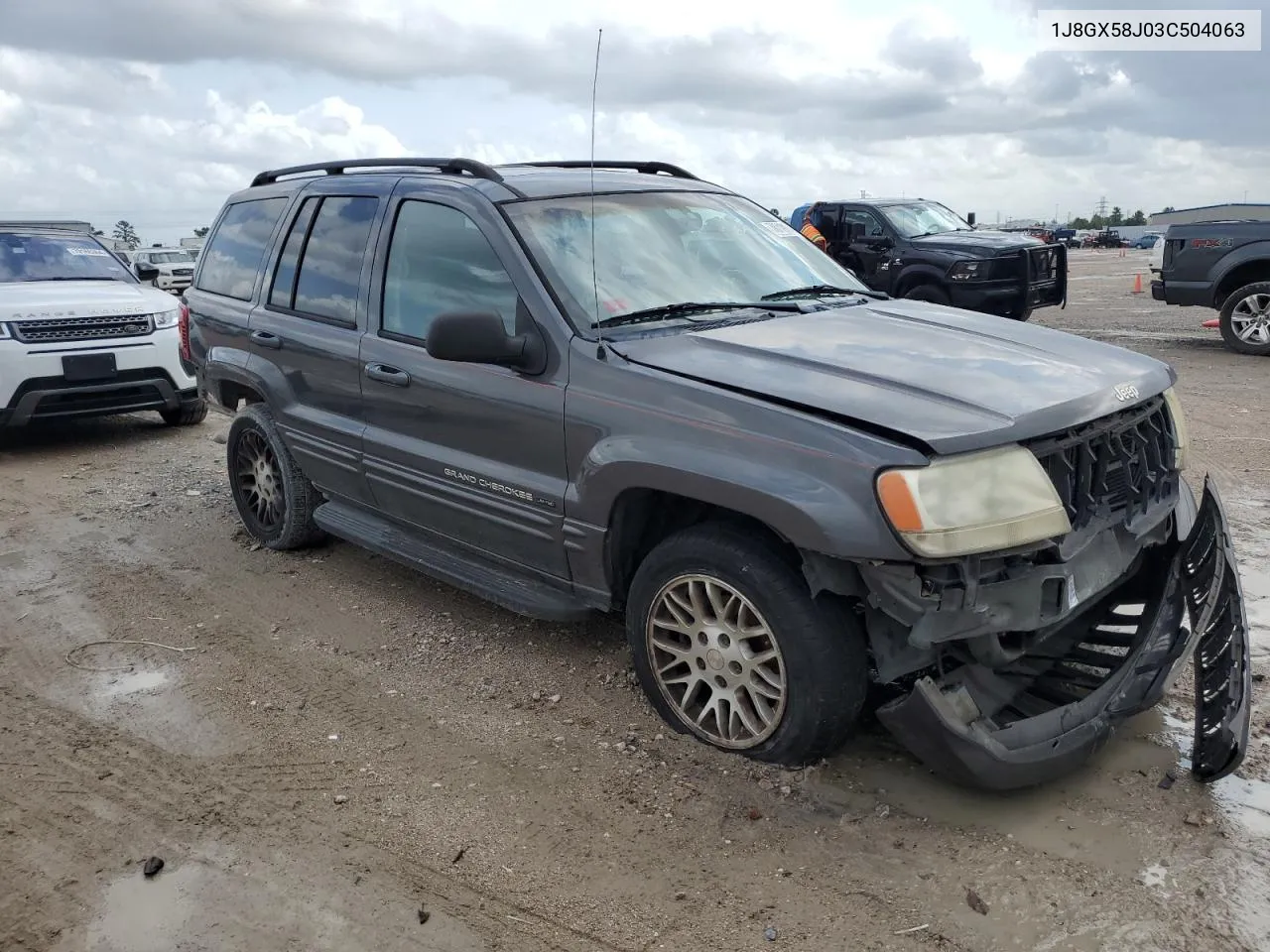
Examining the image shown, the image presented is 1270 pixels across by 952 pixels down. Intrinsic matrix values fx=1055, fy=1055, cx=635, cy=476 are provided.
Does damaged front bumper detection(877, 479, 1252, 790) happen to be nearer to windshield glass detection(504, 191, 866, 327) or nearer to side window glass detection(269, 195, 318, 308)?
windshield glass detection(504, 191, 866, 327)

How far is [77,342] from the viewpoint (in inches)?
316

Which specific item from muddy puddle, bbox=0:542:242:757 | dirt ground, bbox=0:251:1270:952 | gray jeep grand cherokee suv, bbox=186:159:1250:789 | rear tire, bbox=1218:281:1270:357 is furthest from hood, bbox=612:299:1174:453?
rear tire, bbox=1218:281:1270:357

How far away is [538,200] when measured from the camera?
160 inches

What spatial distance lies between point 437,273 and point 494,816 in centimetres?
213

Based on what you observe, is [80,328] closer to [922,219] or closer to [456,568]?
[456,568]

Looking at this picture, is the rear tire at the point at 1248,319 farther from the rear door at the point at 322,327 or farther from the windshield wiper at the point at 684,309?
the rear door at the point at 322,327

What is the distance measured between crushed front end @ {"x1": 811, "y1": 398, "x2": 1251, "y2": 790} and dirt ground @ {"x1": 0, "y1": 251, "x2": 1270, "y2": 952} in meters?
0.26

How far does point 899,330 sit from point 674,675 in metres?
1.47

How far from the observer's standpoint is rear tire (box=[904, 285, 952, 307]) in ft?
42.0

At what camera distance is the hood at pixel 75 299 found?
311 inches

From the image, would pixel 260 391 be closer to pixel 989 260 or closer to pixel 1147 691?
pixel 1147 691

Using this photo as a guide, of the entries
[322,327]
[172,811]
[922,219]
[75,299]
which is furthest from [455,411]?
[922,219]

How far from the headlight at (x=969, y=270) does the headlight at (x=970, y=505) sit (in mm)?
10330

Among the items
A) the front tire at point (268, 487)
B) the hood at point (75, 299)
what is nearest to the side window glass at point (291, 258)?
the front tire at point (268, 487)
